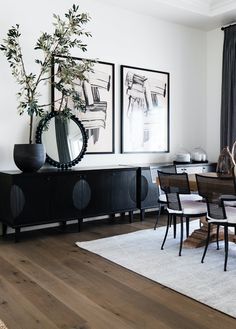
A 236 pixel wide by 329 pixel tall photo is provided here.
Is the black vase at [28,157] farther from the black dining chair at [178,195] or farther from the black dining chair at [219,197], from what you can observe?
the black dining chair at [219,197]

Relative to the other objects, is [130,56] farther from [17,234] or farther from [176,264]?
[176,264]

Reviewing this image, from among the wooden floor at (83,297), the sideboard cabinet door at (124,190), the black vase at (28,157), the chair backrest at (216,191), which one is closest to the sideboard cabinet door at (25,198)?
the black vase at (28,157)

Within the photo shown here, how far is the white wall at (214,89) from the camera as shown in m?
6.35

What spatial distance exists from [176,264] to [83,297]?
1.05 m

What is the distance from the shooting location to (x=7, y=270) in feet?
10.6

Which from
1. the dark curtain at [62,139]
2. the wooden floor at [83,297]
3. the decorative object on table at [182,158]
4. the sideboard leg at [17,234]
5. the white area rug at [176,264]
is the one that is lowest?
the wooden floor at [83,297]

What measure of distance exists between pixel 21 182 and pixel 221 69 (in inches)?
162

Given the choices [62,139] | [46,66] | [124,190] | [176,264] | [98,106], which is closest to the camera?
[176,264]

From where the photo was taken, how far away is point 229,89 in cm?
600

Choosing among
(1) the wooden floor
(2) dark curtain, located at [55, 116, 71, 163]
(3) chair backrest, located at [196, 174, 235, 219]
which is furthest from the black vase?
(3) chair backrest, located at [196, 174, 235, 219]

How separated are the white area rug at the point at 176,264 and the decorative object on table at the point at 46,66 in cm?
137

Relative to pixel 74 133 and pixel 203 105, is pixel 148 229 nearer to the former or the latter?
pixel 74 133

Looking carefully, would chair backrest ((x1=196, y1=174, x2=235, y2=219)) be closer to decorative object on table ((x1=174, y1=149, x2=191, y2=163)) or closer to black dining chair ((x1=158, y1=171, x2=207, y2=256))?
black dining chair ((x1=158, y1=171, x2=207, y2=256))

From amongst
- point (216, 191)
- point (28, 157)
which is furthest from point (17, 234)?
point (216, 191)
